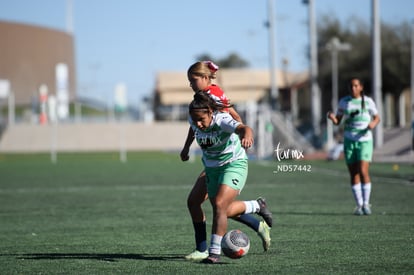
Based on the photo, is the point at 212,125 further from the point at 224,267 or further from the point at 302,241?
the point at 302,241

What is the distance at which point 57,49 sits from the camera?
4114 inches

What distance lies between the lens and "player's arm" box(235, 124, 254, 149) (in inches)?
320

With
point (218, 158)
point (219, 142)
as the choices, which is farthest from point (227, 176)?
point (219, 142)

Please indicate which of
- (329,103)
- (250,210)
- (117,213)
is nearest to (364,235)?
(250,210)

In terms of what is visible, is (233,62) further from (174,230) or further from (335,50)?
(174,230)

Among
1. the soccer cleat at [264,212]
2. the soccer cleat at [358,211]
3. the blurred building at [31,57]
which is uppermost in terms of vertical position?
the blurred building at [31,57]

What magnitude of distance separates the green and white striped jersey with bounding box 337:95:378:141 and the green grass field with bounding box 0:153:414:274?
4.22 feet

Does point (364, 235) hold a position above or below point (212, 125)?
below

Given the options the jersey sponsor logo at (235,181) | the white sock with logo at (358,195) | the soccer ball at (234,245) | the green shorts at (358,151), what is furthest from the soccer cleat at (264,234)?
the green shorts at (358,151)

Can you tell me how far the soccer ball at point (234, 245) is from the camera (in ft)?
28.8

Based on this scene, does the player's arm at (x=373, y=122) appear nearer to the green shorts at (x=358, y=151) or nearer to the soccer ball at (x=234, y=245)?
the green shorts at (x=358, y=151)

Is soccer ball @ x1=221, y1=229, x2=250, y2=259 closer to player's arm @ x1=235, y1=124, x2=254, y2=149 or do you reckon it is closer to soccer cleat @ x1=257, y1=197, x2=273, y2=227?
soccer cleat @ x1=257, y1=197, x2=273, y2=227

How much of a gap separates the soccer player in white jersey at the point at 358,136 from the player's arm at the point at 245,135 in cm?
599

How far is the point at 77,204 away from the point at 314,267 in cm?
968
